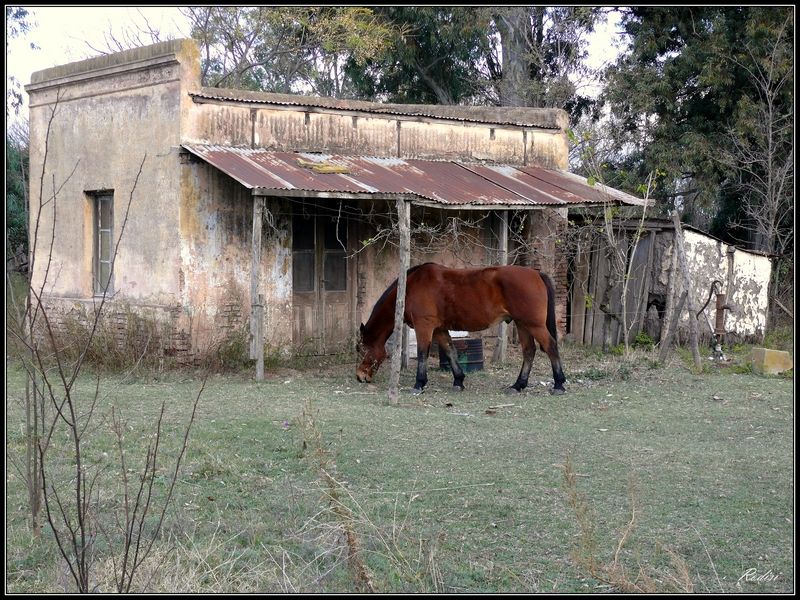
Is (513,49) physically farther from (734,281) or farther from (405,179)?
(405,179)

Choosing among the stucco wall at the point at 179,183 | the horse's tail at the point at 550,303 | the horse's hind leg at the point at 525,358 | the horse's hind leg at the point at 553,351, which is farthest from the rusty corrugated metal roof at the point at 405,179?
the horse's hind leg at the point at 553,351

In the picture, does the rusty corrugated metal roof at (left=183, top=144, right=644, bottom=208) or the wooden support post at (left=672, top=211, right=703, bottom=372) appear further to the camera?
the wooden support post at (left=672, top=211, right=703, bottom=372)

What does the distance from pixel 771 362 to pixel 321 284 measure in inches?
255

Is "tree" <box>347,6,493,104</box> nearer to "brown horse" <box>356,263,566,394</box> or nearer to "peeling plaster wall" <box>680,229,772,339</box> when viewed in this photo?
"peeling plaster wall" <box>680,229,772,339</box>

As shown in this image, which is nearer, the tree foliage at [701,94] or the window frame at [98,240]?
the window frame at [98,240]

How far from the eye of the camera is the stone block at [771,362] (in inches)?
531

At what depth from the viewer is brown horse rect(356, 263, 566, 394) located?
11.5m

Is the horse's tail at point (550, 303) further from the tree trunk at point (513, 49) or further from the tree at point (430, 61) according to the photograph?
the tree trunk at point (513, 49)

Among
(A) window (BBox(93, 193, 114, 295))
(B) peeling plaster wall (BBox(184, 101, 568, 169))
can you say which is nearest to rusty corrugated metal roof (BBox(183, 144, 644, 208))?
(B) peeling plaster wall (BBox(184, 101, 568, 169))

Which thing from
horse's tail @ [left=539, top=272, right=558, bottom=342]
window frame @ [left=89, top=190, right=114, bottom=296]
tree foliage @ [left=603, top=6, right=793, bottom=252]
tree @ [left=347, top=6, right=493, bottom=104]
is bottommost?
horse's tail @ [left=539, top=272, right=558, bottom=342]

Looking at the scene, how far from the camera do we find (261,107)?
13375 mm

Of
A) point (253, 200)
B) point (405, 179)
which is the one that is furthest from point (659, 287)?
point (253, 200)

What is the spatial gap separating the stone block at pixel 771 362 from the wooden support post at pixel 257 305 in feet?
22.5

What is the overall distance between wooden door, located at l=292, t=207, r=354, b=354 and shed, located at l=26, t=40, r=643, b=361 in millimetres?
21
